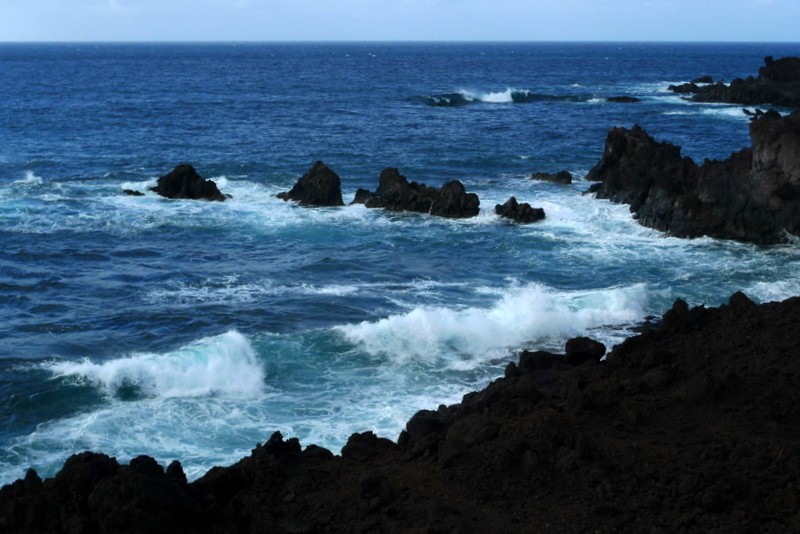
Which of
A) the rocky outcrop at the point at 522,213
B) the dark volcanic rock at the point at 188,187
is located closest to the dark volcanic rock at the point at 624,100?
Answer: the rocky outcrop at the point at 522,213

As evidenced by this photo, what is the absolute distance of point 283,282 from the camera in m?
30.3

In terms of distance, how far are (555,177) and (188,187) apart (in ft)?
57.5

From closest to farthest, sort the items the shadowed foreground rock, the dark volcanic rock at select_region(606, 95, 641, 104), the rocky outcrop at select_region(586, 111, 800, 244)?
the shadowed foreground rock < the rocky outcrop at select_region(586, 111, 800, 244) < the dark volcanic rock at select_region(606, 95, 641, 104)

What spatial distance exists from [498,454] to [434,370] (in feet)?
26.3

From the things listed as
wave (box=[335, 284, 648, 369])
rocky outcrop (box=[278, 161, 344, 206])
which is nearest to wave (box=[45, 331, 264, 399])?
wave (box=[335, 284, 648, 369])

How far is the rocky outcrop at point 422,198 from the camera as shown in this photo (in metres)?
39.6

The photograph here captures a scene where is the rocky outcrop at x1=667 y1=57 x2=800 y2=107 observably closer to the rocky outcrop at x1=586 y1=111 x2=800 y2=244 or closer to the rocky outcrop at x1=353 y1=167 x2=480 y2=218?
the rocky outcrop at x1=586 y1=111 x2=800 y2=244

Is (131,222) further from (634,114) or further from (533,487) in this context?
(634,114)

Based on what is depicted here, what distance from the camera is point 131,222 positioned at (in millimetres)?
38344

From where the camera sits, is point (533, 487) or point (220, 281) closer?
point (533, 487)

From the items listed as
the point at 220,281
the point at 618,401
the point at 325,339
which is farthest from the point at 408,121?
the point at 618,401

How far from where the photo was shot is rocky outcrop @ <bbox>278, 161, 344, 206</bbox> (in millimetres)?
41344

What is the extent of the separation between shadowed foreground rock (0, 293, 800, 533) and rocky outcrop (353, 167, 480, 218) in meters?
22.0

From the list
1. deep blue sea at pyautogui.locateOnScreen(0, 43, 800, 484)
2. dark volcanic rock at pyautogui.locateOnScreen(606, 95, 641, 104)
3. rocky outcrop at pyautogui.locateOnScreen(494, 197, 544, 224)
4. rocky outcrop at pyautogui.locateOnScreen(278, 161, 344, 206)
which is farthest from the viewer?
dark volcanic rock at pyautogui.locateOnScreen(606, 95, 641, 104)
